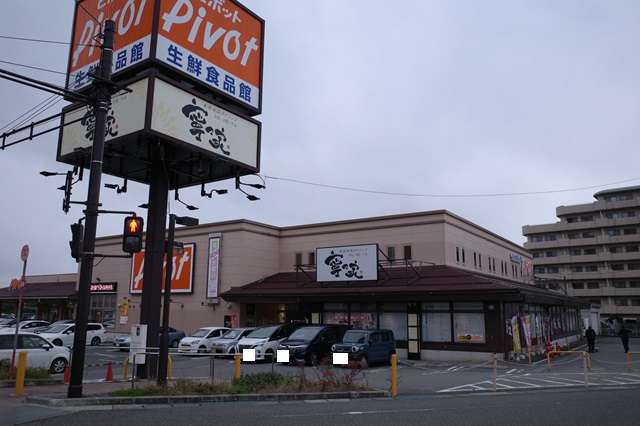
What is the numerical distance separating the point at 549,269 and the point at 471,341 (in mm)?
67611

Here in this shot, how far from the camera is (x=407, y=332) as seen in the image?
28.8m

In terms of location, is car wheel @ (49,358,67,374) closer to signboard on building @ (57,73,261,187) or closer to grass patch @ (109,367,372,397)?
grass patch @ (109,367,372,397)

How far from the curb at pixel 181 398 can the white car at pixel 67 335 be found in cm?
1984

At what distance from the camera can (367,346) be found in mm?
22703


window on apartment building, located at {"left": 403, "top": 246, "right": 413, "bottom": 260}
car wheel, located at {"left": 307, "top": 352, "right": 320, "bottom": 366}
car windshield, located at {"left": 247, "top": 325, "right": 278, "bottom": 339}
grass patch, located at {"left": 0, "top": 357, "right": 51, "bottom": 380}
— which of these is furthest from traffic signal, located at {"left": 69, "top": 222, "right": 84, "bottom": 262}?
window on apartment building, located at {"left": 403, "top": 246, "right": 413, "bottom": 260}

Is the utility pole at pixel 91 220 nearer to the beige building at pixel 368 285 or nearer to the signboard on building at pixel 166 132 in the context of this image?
the signboard on building at pixel 166 132

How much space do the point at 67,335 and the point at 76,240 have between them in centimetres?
2358

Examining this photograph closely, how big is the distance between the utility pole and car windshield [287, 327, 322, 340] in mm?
13503

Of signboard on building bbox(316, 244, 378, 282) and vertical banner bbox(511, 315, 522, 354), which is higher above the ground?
signboard on building bbox(316, 244, 378, 282)

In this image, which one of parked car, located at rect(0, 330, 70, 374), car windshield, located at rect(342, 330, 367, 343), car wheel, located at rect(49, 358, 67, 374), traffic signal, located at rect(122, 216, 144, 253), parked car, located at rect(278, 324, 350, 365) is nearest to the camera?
traffic signal, located at rect(122, 216, 144, 253)

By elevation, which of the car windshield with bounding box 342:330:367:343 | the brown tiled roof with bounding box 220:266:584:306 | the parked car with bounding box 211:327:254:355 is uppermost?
the brown tiled roof with bounding box 220:266:584:306

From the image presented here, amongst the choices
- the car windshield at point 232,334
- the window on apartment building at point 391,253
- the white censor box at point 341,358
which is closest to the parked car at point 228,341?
the car windshield at point 232,334

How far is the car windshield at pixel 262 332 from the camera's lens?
26.0 meters

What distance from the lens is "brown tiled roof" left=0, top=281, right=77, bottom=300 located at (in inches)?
1913
